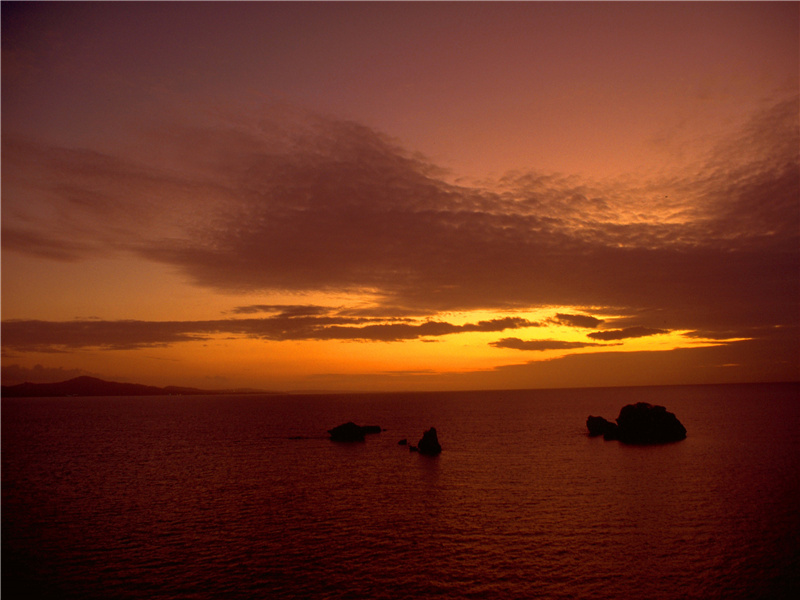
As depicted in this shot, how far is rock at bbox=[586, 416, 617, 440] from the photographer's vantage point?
3802 inches

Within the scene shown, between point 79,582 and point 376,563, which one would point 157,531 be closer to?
point 79,582

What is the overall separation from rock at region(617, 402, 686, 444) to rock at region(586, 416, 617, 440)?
72.8 inches

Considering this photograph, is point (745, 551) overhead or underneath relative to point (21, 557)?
overhead

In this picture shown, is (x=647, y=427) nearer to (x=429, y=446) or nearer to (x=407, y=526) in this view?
(x=429, y=446)

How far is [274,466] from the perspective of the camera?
68.9 metres

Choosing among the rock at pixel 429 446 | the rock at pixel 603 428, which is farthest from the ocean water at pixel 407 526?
the rock at pixel 603 428

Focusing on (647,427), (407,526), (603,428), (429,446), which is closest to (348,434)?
(429,446)

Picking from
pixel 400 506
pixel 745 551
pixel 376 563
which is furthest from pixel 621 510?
pixel 376 563

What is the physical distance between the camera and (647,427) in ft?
301

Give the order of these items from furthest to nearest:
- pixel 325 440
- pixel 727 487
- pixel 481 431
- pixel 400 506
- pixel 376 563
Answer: pixel 481 431, pixel 325 440, pixel 727 487, pixel 400 506, pixel 376 563

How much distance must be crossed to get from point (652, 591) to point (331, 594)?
18914 millimetres

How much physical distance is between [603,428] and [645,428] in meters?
10.4

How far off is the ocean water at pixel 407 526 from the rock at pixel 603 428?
64.6 ft

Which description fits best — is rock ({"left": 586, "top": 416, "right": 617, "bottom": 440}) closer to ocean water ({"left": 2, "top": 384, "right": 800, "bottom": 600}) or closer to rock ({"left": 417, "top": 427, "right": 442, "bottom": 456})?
ocean water ({"left": 2, "top": 384, "right": 800, "bottom": 600})
